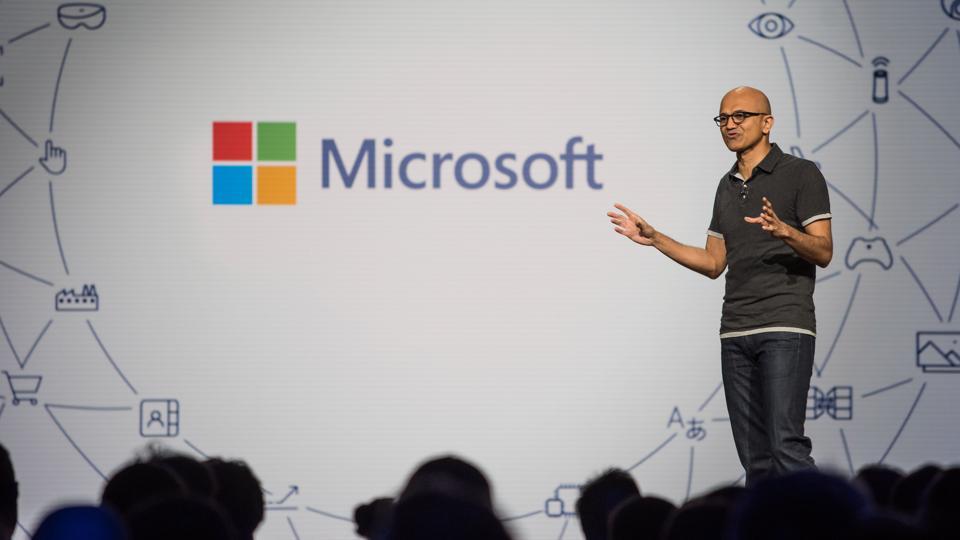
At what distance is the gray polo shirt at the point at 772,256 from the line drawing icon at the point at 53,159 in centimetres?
311

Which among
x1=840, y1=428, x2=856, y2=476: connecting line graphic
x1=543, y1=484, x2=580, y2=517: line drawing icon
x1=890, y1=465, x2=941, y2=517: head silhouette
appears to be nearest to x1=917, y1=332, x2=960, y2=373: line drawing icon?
x1=840, y1=428, x2=856, y2=476: connecting line graphic

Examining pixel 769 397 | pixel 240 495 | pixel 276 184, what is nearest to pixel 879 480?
pixel 769 397

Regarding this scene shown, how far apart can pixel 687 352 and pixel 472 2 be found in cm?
184

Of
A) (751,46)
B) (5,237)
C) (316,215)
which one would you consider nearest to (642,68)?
(751,46)

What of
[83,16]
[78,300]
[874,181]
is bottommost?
[78,300]

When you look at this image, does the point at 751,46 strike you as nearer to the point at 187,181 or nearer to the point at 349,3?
the point at 349,3

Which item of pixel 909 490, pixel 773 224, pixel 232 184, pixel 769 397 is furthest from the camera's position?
pixel 232 184

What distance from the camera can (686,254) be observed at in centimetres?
365

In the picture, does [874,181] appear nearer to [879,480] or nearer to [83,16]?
[879,480]

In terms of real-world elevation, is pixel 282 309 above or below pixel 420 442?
above

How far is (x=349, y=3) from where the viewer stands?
5.11 meters

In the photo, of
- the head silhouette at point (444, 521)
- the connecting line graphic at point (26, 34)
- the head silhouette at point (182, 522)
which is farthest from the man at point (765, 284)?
the connecting line graphic at point (26, 34)

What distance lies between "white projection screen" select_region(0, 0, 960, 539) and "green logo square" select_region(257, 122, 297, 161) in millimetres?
14

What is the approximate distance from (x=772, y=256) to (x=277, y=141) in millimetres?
2483
